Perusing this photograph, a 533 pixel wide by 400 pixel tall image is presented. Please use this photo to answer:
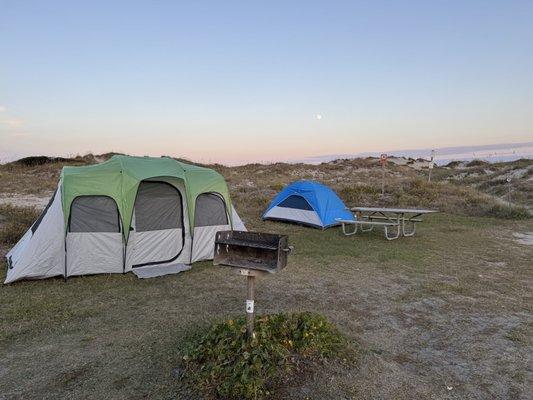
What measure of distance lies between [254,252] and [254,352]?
2.97 feet

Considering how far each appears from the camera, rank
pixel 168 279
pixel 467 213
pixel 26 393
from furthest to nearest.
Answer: pixel 467 213 → pixel 168 279 → pixel 26 393

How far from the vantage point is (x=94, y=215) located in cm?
714

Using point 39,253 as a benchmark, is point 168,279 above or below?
below

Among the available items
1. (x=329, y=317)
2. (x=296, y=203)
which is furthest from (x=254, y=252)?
(x=296, y=203)

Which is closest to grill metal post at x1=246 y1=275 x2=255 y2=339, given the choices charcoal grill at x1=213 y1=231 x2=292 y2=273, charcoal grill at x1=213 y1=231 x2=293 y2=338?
charcoal grill at x1=213 y1=231 x2=293 y2=338

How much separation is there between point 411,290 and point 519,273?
103 inches

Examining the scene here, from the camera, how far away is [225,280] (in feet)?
23.1

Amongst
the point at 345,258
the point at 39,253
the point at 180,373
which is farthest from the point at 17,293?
the point at 345,258

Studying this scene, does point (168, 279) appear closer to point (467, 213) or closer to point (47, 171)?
point (467, 213)

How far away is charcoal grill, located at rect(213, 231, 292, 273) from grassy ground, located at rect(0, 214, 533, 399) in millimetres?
1085

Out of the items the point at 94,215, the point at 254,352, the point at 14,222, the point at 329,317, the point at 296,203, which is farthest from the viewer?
the point at 296,203

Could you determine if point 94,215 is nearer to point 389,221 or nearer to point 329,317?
point 329,317

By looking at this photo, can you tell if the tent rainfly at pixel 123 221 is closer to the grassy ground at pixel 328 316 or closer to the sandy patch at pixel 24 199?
the grassy ground at pixel 328 316

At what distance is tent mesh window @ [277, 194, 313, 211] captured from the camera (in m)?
12.6
